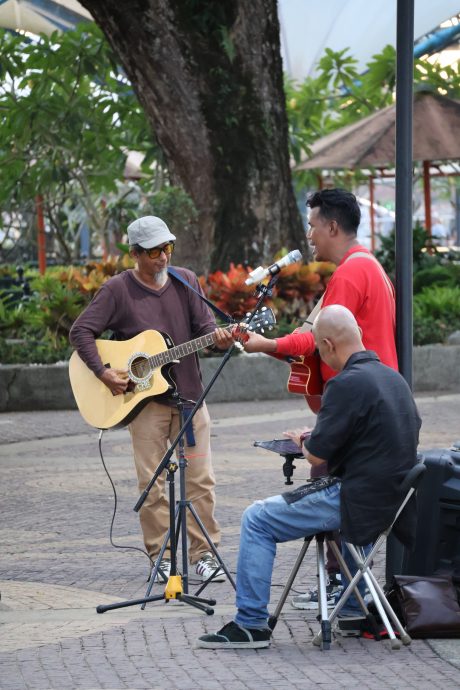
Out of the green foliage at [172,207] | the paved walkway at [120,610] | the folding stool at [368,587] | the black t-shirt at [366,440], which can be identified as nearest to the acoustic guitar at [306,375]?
the black t-shirt at [366,440]

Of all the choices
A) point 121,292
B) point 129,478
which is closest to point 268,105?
point 129,478

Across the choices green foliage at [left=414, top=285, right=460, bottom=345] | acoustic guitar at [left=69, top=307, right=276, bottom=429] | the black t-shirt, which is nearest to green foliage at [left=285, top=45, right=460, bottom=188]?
green foliage at [left=414, top=285, right=460, bottom=345]

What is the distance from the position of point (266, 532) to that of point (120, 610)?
3.73 ft

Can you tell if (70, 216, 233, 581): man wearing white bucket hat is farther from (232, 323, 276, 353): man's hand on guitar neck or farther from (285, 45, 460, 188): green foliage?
(285, 45, 460, 188): green foliage

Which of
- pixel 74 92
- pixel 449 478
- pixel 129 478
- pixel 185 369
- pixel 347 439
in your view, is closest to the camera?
pixel 347 439

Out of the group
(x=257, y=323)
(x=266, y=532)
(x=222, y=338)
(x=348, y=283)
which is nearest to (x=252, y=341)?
(x=257, y=323)

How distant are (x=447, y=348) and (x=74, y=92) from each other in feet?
21.8

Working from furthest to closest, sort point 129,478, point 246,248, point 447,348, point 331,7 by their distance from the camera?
point 331,7 → point 246,248 → point 447,348 → point 129,478

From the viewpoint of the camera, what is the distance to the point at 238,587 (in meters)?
6.10

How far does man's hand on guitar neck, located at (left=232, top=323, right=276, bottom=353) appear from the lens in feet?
21.1

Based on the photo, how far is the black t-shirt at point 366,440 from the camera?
5.87 metres

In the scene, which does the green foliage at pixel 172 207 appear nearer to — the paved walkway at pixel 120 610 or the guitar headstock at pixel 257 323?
the paved walkway at pixel 120 610

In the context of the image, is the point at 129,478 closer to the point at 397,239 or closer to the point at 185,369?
the point at 185,369

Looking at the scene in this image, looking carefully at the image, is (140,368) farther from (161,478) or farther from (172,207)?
(172,207)
